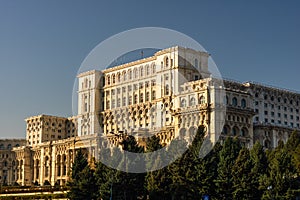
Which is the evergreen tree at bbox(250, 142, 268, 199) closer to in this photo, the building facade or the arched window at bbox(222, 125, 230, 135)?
the arched window at bbox(222, 125, 230, 135)

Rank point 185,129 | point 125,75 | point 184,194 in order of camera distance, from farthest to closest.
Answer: point 125,75 → point 185,129 → point 184,194

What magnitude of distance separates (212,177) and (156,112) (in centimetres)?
5798

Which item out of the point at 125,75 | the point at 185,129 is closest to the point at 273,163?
the point at 185,129

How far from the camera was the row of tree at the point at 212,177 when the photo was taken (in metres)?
60.1

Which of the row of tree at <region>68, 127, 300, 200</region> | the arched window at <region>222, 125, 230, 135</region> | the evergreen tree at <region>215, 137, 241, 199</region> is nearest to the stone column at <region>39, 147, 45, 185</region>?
the arched window at <region>222, 125, 230, 135</region>

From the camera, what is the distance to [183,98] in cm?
10838

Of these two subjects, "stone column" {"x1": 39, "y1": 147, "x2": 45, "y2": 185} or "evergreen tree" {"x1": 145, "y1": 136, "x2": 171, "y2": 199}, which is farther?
"stone column" {"x1": 39, "y1": 147, "x2": 45, "y2": 185}

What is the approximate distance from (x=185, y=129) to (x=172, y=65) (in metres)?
19.3

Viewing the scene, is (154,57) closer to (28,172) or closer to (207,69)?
(207,69)

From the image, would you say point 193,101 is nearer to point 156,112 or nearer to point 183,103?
point 183,103

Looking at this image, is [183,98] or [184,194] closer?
[184,194]

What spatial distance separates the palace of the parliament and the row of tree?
101 ft

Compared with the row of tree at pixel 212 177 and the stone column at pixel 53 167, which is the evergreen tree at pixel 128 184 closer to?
the row of tree at pixel 212 177

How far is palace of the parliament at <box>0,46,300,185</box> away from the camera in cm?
10500
